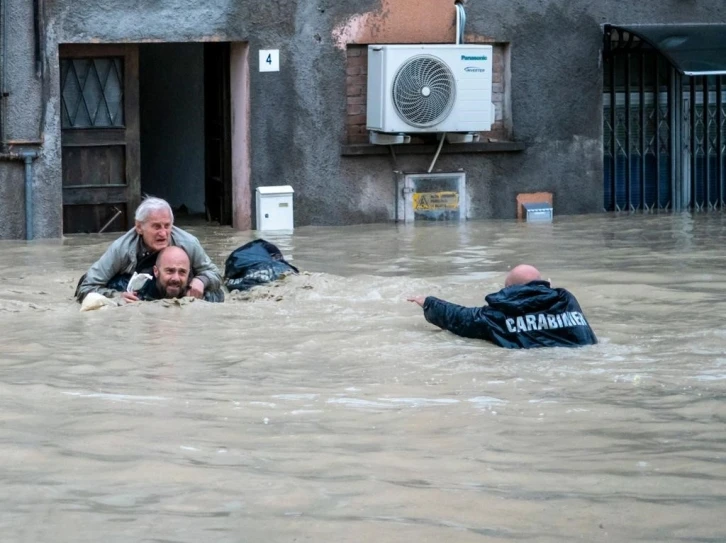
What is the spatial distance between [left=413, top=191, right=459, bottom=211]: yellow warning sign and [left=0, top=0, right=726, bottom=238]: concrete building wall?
0.24 metres

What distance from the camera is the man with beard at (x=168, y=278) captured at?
9.54 m

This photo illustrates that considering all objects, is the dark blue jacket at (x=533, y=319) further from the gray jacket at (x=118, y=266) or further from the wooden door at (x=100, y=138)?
the wooden door at (x=100, y=138)

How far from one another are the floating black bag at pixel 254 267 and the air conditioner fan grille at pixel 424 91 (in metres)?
4.31

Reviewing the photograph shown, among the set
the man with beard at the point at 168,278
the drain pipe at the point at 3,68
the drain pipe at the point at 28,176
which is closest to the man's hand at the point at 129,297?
the man with beard at the point at 168,278

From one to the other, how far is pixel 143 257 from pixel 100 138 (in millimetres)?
5384

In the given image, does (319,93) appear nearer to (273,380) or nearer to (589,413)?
(273,380)

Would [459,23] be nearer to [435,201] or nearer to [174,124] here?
[435,201]

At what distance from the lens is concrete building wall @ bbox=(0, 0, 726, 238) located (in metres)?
14.2

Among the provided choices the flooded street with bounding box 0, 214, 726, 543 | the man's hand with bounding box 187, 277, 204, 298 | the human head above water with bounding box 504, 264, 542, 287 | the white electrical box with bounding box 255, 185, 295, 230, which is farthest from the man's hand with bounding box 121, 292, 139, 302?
the white electrical box with bounding box 255, 185, 295, 230

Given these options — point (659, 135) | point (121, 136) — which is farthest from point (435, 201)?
point (121, 136)

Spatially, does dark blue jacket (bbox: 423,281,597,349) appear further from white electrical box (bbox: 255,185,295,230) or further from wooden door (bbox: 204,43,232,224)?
wooden door (bbox: 204,43,232,224)

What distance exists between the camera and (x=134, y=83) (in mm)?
14906

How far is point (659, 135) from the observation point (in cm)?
1666

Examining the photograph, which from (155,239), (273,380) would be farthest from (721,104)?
(273,380)
